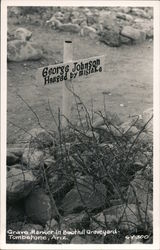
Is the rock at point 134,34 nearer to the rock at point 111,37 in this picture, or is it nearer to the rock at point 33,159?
the rock at point 111,37

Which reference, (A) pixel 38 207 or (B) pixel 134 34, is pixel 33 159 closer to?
(A) pixel 38 207

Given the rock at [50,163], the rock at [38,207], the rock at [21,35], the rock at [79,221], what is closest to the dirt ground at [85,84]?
the rock at [21,35]

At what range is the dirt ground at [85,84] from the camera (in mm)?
2818

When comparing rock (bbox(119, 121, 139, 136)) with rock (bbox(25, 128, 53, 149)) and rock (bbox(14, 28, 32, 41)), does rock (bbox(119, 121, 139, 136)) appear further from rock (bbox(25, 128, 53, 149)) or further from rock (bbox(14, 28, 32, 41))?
rock (bbox(14, 28, 32, 41))

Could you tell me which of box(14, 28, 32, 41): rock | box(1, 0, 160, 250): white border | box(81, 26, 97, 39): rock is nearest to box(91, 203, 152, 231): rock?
box(1, 0, 160, 250): white border

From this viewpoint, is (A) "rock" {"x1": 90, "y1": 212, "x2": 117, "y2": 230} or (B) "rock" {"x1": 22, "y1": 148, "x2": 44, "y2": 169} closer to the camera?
(A) "rock" {"x1": 90, "y1": 212, "x2": 117, "y2": 230}

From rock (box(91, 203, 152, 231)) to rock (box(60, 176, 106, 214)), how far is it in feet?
0.19

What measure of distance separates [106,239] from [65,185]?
0.27 meters

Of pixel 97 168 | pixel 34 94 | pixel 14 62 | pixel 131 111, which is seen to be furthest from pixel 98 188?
pixel 14 62

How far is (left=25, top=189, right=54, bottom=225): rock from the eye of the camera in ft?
6.22

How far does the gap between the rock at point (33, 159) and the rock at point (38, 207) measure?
16cm

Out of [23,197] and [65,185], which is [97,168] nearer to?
[65,185]

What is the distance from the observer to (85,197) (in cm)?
191

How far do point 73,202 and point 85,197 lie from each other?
5 centimetres
